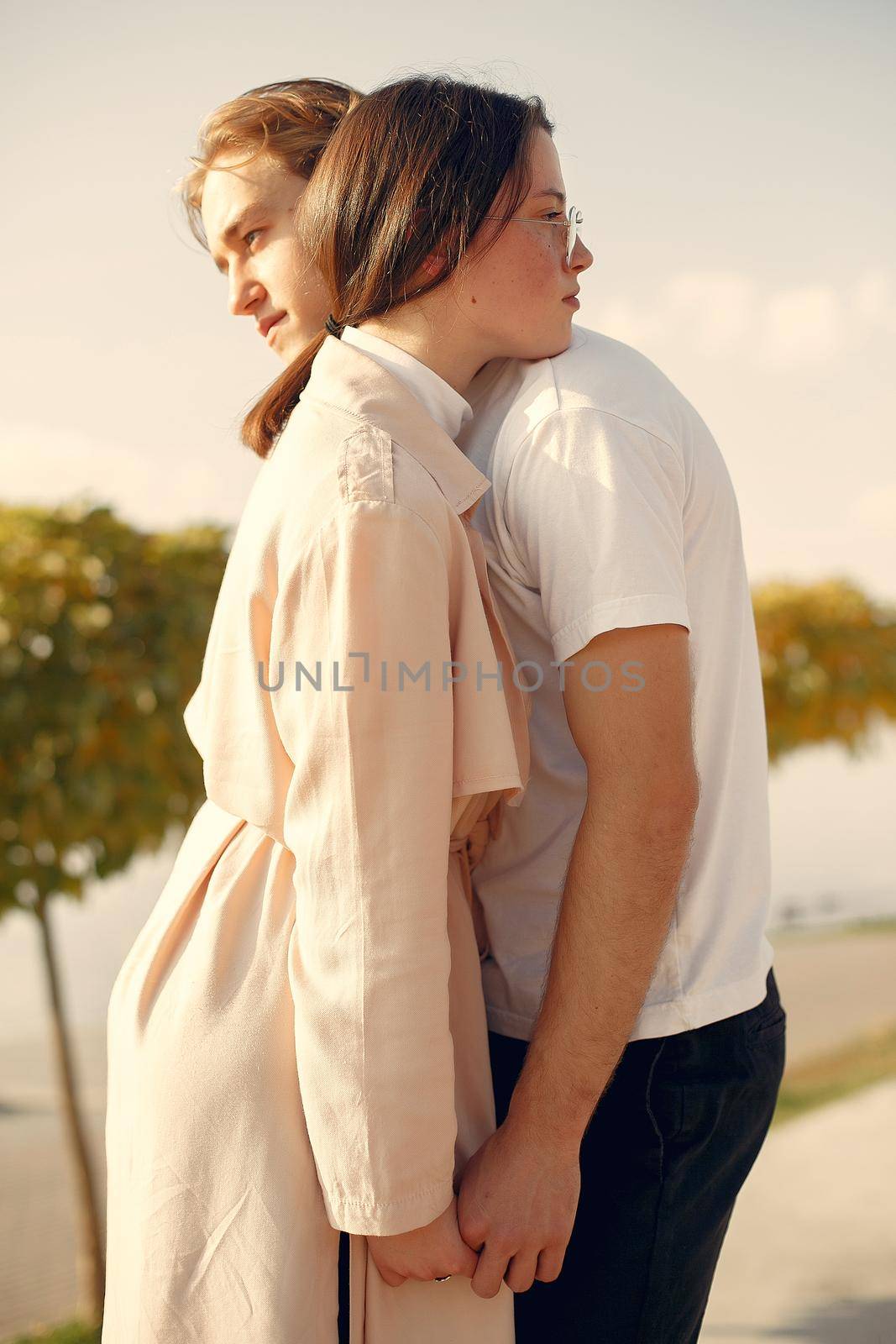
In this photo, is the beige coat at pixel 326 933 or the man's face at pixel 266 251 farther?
the man's face at pixel 266 251

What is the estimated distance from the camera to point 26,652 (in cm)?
315

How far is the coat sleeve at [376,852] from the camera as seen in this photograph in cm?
101

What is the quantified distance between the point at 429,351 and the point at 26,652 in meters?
2.31

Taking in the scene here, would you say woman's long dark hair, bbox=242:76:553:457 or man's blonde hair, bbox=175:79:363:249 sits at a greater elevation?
man's blonde hair, bbox=175:79:363:249

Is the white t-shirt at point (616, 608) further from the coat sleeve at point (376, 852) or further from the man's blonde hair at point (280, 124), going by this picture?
the man's blonde hair at point (280, 124)

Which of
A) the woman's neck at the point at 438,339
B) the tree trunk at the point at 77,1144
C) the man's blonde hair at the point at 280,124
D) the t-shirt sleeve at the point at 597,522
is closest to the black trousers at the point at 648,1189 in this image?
the t-shirt sleeve at the point at 597,522

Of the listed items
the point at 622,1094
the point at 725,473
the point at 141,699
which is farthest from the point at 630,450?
the point at 141,699

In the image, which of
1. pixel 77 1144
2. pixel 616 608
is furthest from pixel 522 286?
pixel 77 1144

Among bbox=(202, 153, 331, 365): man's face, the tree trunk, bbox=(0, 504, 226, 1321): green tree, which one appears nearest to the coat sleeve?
bbox=(202, 153, 331, 365): man's face

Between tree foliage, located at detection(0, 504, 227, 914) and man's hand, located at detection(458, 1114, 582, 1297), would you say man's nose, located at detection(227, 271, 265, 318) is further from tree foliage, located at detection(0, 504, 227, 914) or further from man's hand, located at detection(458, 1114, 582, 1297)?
tree foliage, located at detection(0, 504, 227, 914)

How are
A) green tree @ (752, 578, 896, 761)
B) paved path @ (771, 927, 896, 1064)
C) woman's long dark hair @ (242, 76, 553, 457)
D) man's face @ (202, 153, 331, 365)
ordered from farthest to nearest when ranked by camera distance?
1. paved path @ (771, 927, 896, 1064)
2. green tree @ (752, 578, 896, 761)
3. man's face @ (202, 153, 331, 365)
4. woman's long dark hair @ (242, 76, 553, 457)

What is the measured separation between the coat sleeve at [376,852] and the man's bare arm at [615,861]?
0.43 ft

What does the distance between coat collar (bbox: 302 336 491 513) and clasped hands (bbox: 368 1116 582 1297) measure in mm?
656

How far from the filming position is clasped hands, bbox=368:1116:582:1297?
1068mm
